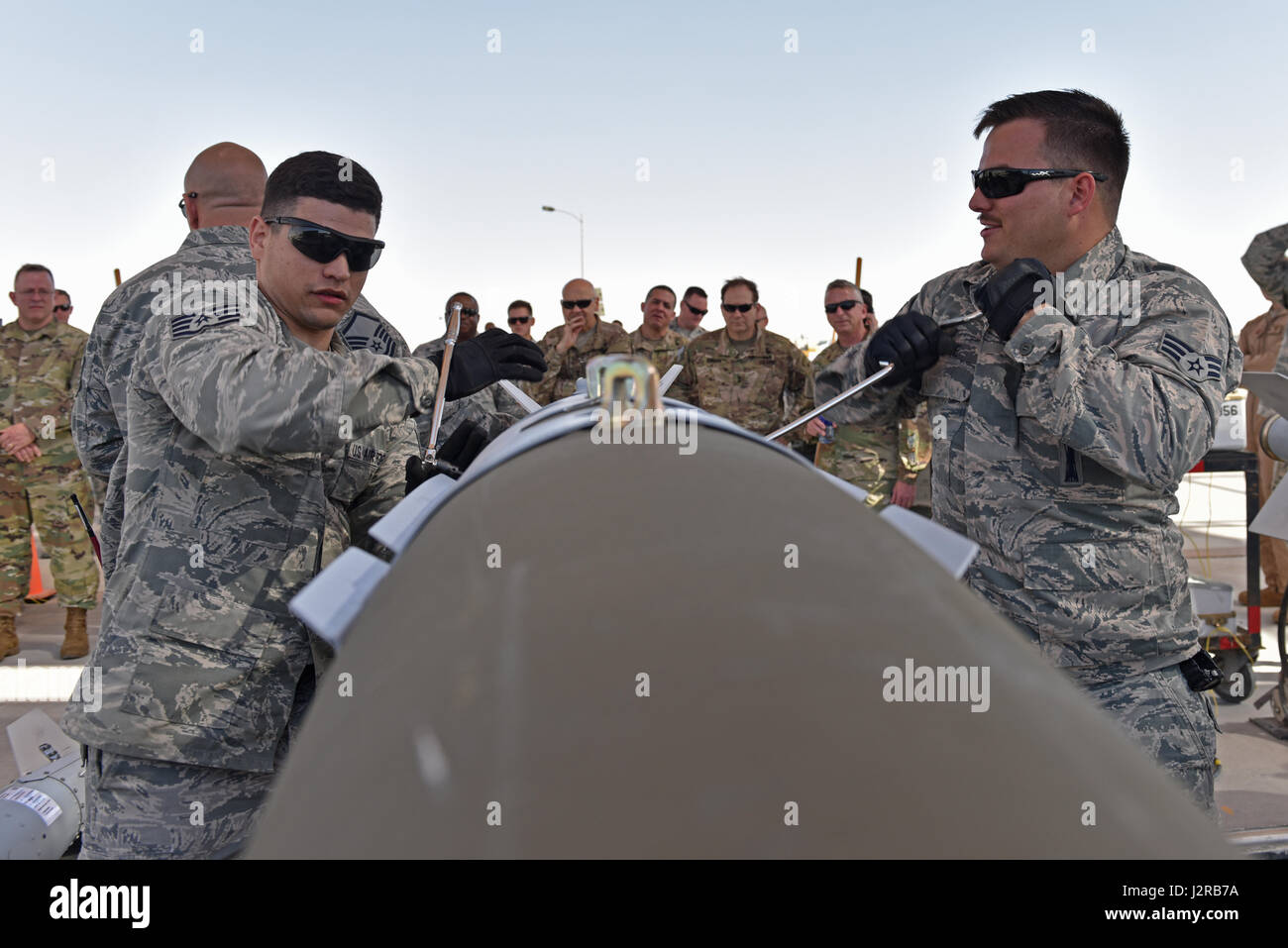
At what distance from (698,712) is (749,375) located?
7.18 metres

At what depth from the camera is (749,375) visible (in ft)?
25.2

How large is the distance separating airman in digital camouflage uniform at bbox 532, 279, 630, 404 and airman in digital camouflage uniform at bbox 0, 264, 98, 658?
3.89 metres

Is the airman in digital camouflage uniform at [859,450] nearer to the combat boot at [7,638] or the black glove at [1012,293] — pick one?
the black glove at [1012,293]

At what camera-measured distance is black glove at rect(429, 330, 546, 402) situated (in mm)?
2084

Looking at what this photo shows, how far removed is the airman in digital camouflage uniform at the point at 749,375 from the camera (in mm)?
7613

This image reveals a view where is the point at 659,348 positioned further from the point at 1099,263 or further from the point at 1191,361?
the point at 1191,361

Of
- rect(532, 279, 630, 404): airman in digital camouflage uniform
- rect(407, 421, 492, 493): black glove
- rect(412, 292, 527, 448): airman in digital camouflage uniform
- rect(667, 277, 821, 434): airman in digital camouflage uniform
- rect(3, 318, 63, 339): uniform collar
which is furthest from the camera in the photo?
rect(532, 279, 630, 404): airman in digital camouflage uniform

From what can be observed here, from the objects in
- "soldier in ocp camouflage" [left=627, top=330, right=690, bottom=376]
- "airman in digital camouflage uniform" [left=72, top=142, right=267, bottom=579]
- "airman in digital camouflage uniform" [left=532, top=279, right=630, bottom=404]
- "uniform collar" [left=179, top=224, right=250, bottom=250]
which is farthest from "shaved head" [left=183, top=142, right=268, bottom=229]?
"soldier in ocp camouflage" [left=627, top=330, right=690, bottom=376]

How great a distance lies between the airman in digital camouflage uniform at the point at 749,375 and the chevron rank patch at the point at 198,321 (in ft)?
19.6

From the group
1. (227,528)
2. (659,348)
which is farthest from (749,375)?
(227,528)

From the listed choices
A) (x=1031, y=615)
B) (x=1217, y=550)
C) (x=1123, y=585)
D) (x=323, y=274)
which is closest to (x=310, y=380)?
(x=323, y=274)

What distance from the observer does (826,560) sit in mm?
761

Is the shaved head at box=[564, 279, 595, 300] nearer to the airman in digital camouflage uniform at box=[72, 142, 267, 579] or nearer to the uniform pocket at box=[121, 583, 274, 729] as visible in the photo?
the airman in digital camouflage uniform at box=[72, 142, 267, 579]
